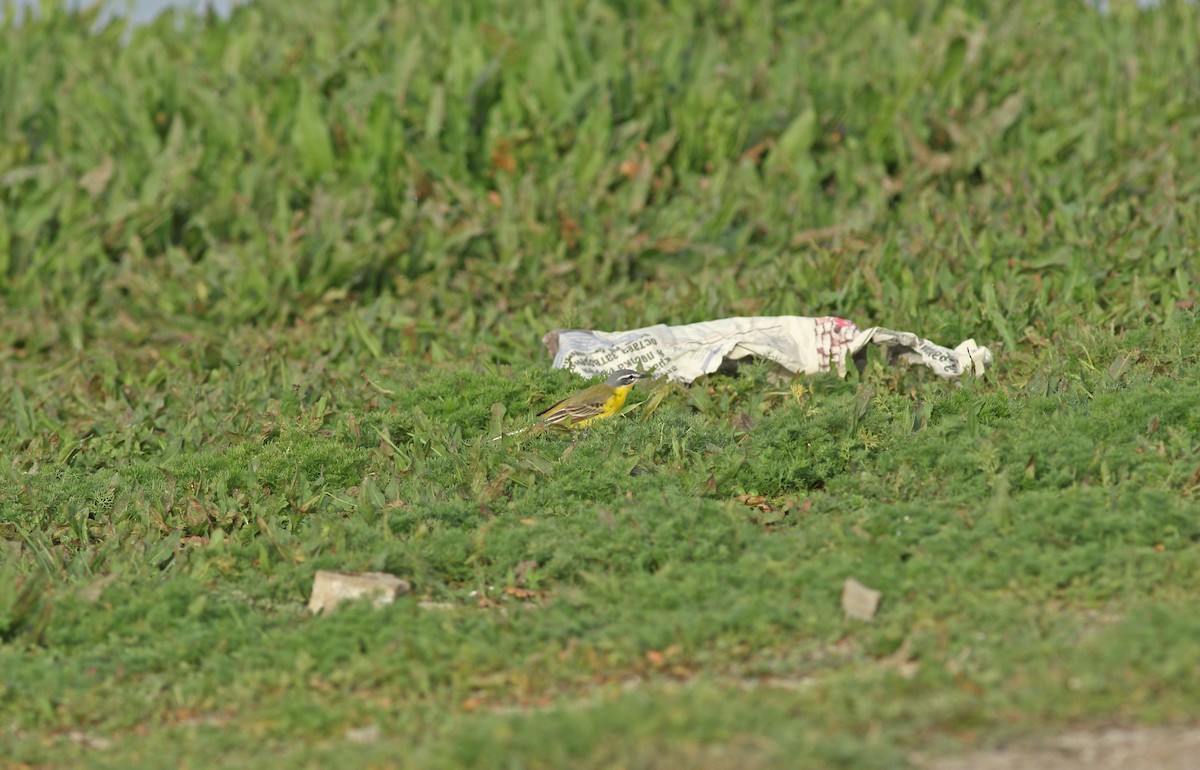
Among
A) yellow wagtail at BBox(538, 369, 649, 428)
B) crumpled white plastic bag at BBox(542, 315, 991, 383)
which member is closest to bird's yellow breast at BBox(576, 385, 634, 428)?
yellow wagtail at BBox(538, 369, 649, 428)

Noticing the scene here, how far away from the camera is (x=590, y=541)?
514 cm

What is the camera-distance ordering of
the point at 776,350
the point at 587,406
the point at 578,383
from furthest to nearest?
1. the point at 776,350
2. the point at 578,383
3. the point at 587,406

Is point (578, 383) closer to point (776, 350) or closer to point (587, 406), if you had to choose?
point (587, 406)

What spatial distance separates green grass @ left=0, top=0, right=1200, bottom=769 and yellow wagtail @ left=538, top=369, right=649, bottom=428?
0.11m

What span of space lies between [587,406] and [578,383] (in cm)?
31

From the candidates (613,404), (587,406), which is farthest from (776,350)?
(587,406)

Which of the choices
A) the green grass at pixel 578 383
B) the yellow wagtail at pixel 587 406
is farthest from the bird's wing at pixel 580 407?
the green grass at pixel 578 383

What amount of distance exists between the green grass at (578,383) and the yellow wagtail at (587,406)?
4.5 inches

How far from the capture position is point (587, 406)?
6.41m

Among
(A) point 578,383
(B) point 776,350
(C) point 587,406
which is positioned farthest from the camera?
(B) point 776,350

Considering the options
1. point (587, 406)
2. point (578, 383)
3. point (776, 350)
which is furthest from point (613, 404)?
point (776, 350)

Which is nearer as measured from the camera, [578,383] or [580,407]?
[580,407]

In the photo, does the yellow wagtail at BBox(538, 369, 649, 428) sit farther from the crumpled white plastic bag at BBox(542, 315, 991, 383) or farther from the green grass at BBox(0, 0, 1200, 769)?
the crumpled white plastic bag at BBox(542, 315, 991, 383)

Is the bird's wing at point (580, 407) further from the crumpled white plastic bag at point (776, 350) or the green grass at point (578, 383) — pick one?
the crumpled white plastic bag at point (776, 350)
